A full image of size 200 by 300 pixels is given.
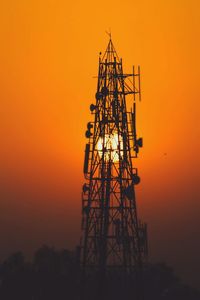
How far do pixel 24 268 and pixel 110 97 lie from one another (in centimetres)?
2793

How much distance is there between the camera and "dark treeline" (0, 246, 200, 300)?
54.5 m

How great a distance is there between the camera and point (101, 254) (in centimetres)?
3288

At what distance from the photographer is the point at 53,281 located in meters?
55.4

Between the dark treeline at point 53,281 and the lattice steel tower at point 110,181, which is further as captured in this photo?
the dark treeline at point 53,281

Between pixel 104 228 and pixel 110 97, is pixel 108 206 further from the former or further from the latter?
pixel 110 97

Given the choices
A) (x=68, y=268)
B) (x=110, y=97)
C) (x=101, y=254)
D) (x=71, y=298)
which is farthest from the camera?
(x=68, y=268)

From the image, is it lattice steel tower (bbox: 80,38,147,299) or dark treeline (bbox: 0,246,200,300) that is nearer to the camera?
lattice steel tower (bbox: 80,38,147,299)

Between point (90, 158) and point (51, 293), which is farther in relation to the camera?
point (51, 293)

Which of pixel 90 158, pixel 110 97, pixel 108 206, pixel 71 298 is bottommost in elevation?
pixel 71 298

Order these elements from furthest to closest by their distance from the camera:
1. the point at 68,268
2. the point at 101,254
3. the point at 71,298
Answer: the point at 68,268, the point at 71,298, the point at 101,254

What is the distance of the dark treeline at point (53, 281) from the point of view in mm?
54500

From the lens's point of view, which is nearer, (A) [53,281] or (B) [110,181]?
(B) [110,181]

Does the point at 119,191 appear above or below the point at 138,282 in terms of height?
above

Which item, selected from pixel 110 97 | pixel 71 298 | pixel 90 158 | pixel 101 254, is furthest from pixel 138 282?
pixel 71 298
